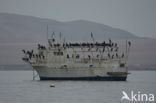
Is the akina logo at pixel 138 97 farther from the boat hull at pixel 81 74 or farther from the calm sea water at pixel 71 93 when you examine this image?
the boat hull at pixel 81 74

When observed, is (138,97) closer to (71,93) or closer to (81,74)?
(71,93)

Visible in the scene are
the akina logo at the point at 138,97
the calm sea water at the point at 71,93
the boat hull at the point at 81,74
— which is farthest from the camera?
the boat hull at the point at 81,74

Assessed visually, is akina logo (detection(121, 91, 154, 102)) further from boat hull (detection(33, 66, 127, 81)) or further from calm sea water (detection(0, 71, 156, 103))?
boat hull (detection(33, 66, 127, 81))

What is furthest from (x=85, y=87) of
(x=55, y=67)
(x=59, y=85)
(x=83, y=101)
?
(x=83, y=101)

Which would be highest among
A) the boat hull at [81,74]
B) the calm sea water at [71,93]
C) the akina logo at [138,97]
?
the boat hull at [81,74]

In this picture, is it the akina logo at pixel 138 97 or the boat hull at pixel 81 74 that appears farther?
the boat hull at pixel 81 74

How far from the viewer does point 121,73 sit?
4683 inches

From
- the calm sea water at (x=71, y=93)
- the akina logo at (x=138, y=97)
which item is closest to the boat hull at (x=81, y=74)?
the calm sea water at (x=71, y=93)

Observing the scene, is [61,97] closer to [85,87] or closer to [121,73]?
[85,87]

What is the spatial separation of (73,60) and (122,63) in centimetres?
A: 898

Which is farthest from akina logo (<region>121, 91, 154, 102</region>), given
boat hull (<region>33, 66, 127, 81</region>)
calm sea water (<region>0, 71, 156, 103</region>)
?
boat hull (<region>33, 66, 127, 81</region>)

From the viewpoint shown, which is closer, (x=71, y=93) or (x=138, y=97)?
(x=138, y=97)

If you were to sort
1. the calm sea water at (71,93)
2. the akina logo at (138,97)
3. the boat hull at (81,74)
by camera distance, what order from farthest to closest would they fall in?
the boat hull at (81,74), the calm sea water at (71,93), the akina logo at (138,97)

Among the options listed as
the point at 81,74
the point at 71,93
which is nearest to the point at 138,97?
the point at 71,93
